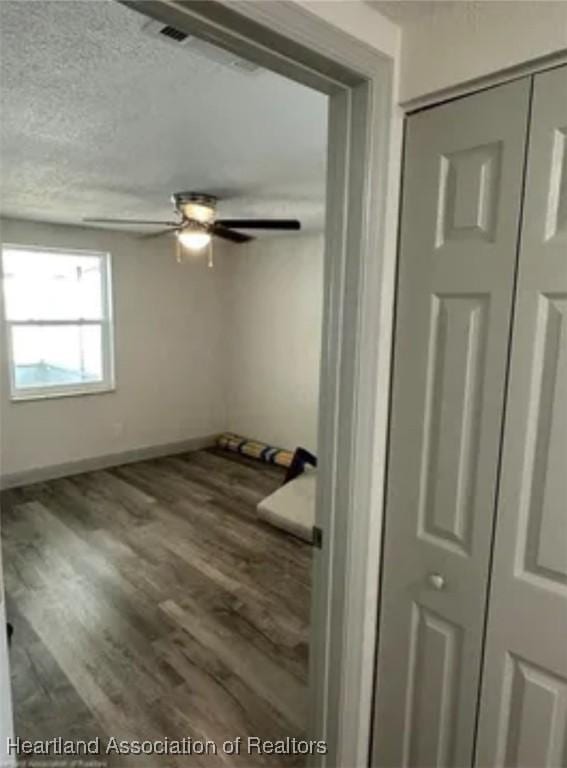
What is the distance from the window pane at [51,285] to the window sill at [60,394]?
67 centimetres

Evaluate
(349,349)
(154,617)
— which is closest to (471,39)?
(349,349)

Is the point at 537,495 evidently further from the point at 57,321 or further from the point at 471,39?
the point at 57,321

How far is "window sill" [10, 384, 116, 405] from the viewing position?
14.2 feet

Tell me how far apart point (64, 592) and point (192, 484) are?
1.81 metres

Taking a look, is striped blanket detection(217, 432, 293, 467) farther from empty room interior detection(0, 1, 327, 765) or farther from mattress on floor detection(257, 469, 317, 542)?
mattress on floor detection(257, 469, 317, 542)

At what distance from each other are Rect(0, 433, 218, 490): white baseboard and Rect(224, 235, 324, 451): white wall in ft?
1.82

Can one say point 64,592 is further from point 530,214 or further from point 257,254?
point 257,254

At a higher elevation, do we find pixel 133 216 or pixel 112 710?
pixel 133 216

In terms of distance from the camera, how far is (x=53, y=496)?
13.8ft

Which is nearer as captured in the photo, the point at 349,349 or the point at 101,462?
the point at 349,349

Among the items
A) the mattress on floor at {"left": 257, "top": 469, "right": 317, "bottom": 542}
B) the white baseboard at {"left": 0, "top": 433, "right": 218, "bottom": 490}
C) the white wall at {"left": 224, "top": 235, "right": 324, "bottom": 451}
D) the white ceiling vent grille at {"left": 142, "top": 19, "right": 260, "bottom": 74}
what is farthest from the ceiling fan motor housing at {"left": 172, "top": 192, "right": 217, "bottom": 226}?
the white baseboard at {"left": 0, "top": 433, "right": 218, "bottom": 490}

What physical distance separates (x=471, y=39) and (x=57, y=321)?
13.9 ft

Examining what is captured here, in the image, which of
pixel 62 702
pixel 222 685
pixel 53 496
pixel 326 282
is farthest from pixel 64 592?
pixel 326 282

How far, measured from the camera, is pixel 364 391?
1273mm
